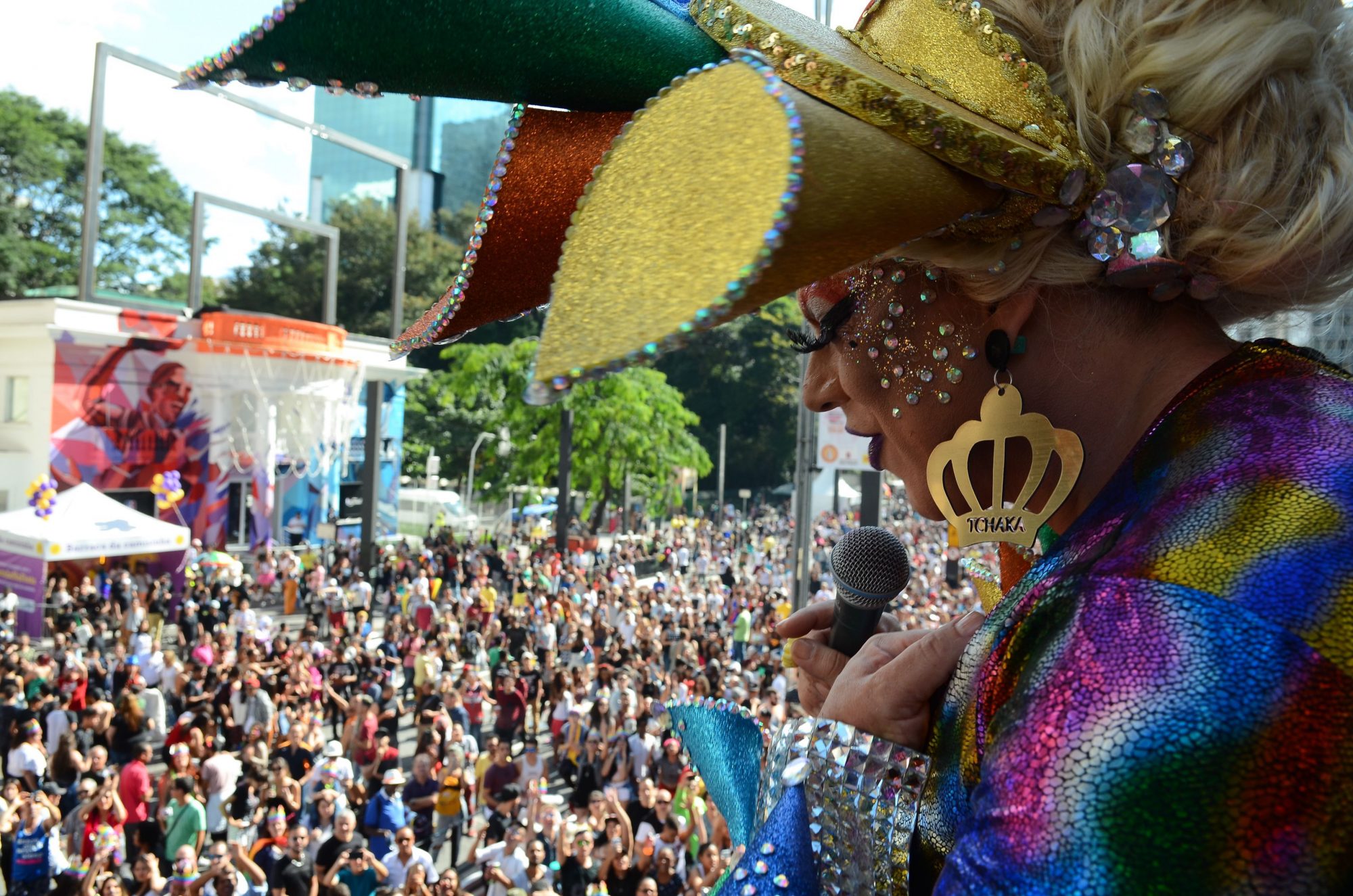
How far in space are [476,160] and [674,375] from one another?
22902 millimetres

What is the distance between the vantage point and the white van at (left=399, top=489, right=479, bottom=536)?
110 feet

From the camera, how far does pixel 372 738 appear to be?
10.6 metres

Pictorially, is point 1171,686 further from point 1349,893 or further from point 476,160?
point 476,160

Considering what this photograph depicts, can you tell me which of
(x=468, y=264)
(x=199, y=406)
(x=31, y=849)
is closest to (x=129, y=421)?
(x=199, y=406)

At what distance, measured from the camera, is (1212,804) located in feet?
2.26

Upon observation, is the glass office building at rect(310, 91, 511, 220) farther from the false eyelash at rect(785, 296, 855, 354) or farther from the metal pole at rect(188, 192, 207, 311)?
the false eyelash at rect(785, 296, 855, 354)

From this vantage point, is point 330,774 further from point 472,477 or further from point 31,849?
point 472,477

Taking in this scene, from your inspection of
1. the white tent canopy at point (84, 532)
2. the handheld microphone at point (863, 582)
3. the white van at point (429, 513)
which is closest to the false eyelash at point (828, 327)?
the handheld microphone at point (863, 582)

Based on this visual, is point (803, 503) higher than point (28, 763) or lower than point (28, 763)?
higher

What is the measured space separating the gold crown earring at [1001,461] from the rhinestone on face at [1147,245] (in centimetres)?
16

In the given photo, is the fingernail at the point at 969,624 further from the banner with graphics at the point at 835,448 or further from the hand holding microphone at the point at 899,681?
the banner with graphics at the point at 835,448

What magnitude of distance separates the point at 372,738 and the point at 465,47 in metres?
10.6

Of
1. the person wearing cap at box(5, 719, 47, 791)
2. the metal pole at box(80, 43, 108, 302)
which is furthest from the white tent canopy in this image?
the person wearing cap at box(5, 719, 47, 791)

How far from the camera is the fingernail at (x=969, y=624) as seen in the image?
3.71 ft
